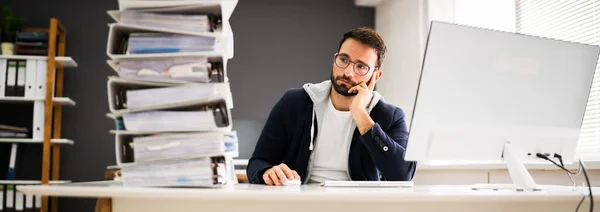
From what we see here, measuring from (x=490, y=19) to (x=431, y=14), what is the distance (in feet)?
1.35

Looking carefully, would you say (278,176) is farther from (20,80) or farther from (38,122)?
(20,80)

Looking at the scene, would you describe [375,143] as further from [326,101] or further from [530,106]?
[530,106]

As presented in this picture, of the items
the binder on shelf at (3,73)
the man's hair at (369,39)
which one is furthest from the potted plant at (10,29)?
the man's hair at (369,39)

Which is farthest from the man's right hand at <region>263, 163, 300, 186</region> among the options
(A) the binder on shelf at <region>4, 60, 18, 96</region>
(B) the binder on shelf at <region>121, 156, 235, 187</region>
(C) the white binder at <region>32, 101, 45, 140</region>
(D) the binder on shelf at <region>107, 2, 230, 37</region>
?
(A) the binder on shelf at <region>4, 60, 18, 96</region>

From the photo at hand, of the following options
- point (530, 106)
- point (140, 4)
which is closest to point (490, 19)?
point (530, 106)

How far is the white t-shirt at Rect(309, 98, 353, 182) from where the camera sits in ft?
6.39

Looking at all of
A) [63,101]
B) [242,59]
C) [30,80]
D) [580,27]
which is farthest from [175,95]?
[242,59]

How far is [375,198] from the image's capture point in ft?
3.46

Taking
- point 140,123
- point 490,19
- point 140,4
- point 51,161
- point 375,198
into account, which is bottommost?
point 51,161

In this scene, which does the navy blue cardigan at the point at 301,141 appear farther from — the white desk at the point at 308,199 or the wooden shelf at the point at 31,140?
the wooden shelf at the point at 31,140

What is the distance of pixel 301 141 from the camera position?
79.3 inches

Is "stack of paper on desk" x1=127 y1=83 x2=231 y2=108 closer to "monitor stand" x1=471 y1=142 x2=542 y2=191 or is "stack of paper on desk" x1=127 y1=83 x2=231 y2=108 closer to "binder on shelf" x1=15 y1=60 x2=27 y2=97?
"monitor stand" x1=471 y1=142 x2=542 y2=191

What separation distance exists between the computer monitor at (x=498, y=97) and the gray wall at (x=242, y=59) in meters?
3.35

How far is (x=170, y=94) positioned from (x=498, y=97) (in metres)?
0.79
